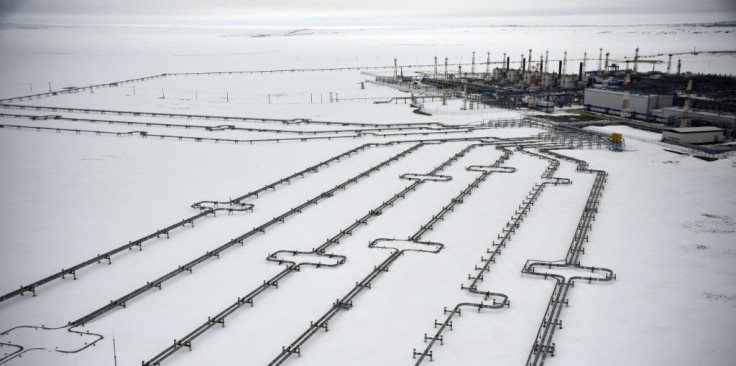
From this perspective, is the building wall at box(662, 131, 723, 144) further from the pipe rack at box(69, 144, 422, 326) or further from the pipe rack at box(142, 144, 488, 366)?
the pipe rack at box(69, 144, 422, 326)

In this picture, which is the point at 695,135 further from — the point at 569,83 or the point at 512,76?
the point at 512,76

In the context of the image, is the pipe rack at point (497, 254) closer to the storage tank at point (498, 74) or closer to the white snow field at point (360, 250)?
the white snow field at point (360, 250)

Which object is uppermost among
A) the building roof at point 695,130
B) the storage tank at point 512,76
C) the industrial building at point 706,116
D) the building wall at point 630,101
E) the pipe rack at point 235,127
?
the storage tank at point 512,76

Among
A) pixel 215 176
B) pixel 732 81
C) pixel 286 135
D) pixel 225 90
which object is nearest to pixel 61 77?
pixel 225 90

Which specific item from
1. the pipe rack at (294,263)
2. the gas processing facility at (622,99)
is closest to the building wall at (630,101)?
the gas processing facility at (622,99)

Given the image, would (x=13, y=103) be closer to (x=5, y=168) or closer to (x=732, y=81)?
(x=5, y=168)

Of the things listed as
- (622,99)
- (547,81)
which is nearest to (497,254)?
(622,99)
